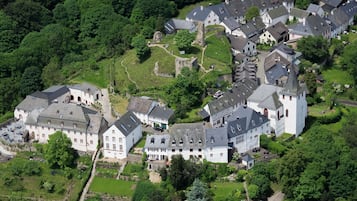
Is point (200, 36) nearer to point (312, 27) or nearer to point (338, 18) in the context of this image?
point (312, 27)

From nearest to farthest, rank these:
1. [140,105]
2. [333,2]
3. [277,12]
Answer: [140,105] < [277,12] < [333,2]

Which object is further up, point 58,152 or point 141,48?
point 141,48

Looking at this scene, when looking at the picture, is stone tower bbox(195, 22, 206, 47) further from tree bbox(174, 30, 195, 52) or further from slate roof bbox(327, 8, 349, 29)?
slate roof bbox(327, 8, 349, 29)

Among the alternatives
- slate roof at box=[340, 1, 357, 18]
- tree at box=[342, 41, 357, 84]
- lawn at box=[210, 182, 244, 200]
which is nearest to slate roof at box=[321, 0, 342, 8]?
slate roof at box=[340, 1, 357, 18]

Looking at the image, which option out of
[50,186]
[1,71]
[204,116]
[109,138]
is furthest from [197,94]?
[1,71]

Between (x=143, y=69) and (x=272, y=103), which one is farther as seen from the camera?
(x=143, y=69)

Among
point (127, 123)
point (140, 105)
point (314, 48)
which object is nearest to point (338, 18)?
point (314, 48)

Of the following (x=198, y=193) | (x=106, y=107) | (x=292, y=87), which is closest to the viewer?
(x=198, y=193)
